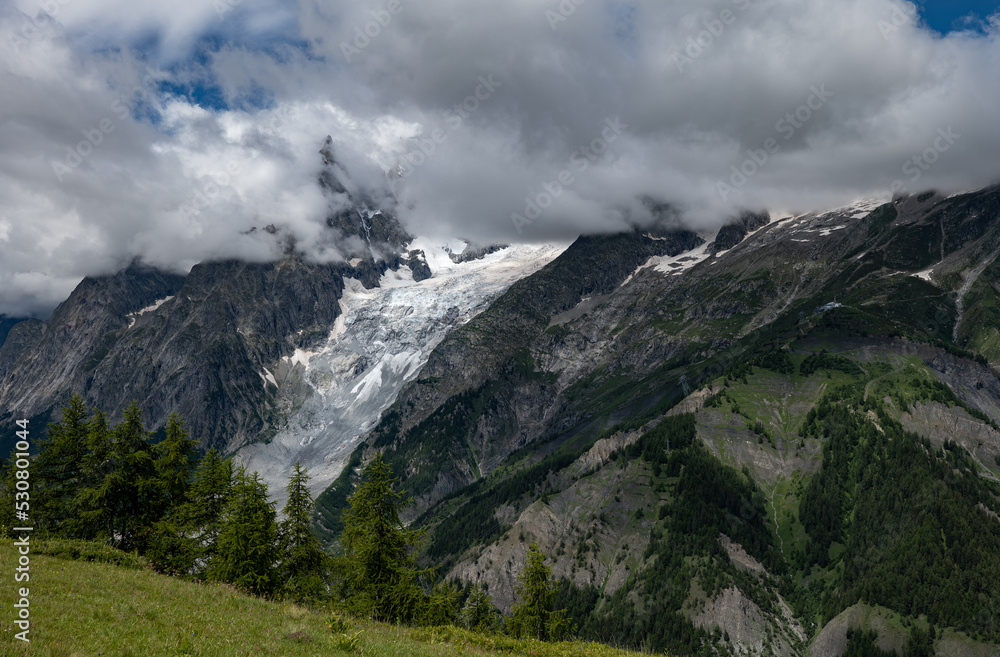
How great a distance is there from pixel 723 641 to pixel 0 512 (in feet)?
607

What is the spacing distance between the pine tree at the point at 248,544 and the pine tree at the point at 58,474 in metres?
9.64

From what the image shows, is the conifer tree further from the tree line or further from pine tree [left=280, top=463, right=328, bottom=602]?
pine tree [left=280, top=463, right=328, bottom=602]

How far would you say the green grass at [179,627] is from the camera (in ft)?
54.1

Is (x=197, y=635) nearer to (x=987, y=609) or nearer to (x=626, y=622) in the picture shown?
(x=626, y=622)

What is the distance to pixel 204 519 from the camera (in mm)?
38188

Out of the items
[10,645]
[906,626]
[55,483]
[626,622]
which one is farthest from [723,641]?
[10,645]

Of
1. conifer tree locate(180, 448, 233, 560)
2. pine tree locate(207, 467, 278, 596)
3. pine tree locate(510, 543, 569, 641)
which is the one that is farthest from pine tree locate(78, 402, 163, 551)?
pine tree locate(510, 543, 569, 641)

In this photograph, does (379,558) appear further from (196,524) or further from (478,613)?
(478,613)

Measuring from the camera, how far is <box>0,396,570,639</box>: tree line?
35.8 meters

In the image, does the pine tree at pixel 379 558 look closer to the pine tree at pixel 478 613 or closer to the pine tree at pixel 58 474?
the pine tree at pixel 58 474

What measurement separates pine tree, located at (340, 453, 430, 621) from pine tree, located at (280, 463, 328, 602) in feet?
6.39

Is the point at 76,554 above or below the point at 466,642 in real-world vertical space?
above

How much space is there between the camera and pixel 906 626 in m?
166

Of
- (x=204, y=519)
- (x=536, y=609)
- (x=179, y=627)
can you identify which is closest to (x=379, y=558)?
(x=204, y=519)
